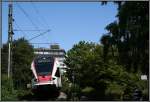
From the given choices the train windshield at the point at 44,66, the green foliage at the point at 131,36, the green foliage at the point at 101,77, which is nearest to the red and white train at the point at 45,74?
the train windshield at the point at 44,66

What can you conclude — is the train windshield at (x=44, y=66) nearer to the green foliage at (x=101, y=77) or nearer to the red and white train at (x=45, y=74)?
the red and white train at (x=45, y=74)

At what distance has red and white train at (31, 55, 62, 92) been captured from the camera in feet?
66.8

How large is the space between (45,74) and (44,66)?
20.5 inches

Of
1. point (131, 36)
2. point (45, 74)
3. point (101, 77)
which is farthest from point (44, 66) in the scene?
point (101, 77)

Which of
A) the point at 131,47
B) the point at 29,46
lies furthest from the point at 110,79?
the point at 131,47

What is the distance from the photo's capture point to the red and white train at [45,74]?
2037 centimetres

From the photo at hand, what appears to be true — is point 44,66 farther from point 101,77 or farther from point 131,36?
A: point 101,77

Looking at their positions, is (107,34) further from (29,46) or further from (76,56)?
(76,56)

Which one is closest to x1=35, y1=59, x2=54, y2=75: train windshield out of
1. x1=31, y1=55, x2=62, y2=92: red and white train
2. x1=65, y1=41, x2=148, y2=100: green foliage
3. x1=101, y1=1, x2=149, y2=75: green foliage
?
x1=31, y1=55, x2=62, y2=92: red and white train

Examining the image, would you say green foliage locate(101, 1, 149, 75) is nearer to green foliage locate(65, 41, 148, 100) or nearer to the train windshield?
the train windshield

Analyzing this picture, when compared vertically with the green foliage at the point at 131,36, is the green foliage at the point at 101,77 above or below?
below

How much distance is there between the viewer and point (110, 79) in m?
29.5

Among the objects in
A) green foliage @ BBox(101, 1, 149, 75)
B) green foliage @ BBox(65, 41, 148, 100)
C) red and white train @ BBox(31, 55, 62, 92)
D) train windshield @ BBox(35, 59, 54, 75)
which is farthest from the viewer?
green foliage @ BBox(65, 41, 148, 100)

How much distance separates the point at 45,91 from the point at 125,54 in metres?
5.38
